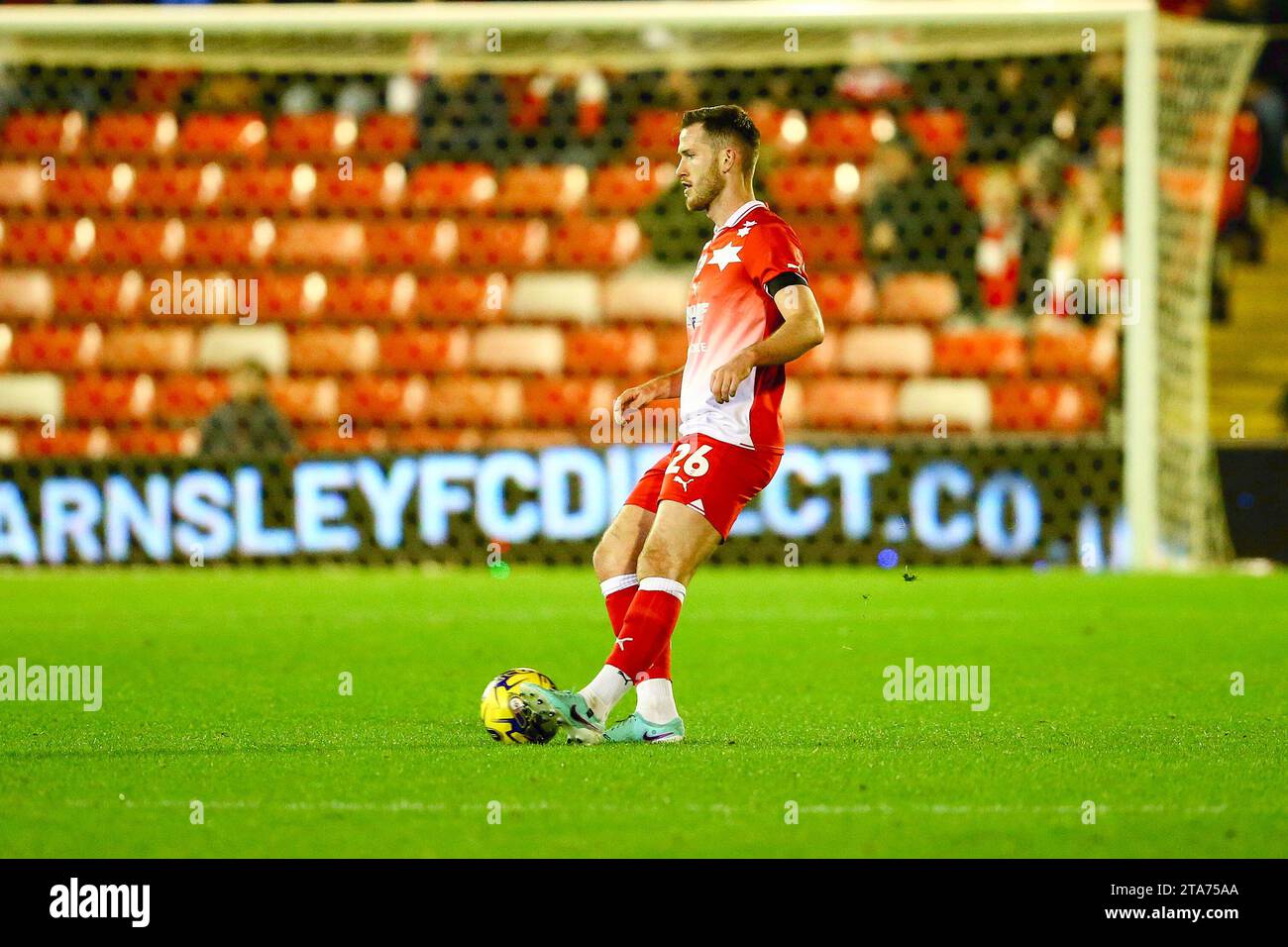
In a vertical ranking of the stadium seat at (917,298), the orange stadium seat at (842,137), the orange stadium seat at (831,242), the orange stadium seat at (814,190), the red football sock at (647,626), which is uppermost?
the orange stadium seat at (842,137)

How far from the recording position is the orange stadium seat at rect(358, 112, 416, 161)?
603 inches

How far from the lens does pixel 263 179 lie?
1509cm

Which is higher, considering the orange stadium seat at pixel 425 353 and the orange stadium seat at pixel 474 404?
the orange stadium seat at pixel 425 353

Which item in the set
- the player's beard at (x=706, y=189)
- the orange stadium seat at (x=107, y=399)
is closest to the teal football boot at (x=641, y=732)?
the player's beard at (x=706, y=189)

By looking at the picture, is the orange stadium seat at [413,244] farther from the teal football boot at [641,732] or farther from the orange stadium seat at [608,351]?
the teal football boot at [641,732]

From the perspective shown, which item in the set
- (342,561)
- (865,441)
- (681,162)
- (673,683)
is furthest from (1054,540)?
(681,162)

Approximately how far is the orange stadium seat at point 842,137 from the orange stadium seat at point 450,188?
8.17ft

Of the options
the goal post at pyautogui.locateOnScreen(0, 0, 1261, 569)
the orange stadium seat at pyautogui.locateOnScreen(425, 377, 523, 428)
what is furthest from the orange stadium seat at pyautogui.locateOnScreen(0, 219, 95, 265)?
the orange stadium seat at pyautogui.locateOnScreen(425, 377, 523, 428)

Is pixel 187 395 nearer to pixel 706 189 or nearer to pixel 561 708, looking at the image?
pixel 706 189

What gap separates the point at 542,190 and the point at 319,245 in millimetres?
1742

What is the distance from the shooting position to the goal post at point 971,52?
11.8 m
